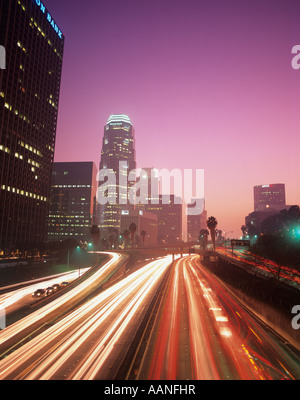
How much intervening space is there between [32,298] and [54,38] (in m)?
168

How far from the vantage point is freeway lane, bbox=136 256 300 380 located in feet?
53.5

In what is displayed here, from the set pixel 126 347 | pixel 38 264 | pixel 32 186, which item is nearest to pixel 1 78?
pixel 32 186

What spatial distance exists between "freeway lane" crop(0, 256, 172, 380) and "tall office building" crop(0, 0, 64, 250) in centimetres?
9663

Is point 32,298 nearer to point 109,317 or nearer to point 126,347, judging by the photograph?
point 109,317

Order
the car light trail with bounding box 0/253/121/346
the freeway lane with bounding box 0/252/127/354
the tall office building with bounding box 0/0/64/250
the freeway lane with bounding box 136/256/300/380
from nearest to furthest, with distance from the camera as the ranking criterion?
the freeway lane with bounding box 136/256/300/380 < the freeway lane with bounding box 0/252/127/354 < the car light trail with bounding box 0/253/121/346 < the tall office building with bounding box 0/0/64/250

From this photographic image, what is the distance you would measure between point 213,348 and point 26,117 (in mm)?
138514

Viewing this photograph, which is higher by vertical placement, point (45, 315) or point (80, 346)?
point (80, 346)

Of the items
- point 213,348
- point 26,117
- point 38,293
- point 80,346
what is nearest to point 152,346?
point 213,348

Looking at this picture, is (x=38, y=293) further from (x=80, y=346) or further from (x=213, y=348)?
(x=213, y=348)

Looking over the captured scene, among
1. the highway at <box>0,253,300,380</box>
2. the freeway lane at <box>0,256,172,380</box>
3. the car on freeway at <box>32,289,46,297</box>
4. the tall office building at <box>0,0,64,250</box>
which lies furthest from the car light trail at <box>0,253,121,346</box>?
the tall office building at <box>0,0,64,250</box>

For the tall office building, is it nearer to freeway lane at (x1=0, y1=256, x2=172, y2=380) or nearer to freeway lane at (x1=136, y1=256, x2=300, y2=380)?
freeway lane at (x1=0, y1=256, x2=172, y2=380)

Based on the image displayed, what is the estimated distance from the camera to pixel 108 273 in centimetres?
5947

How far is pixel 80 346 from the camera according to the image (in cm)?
1953

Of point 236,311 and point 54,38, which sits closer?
point 236,311
